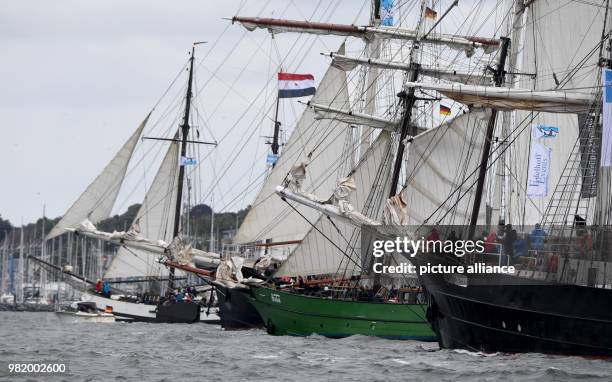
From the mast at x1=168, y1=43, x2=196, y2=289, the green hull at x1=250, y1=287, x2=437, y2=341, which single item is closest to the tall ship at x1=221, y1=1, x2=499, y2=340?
the green hull at x1=250, y1=287, x2=437, y2=341

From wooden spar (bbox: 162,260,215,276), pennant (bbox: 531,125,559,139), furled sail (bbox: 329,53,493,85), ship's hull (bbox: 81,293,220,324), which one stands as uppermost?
furled sail (bbox: 329,53,493,85)

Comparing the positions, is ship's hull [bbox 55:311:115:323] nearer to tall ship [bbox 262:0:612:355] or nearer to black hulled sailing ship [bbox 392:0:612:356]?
tall ship [bbox 262:0:612:355]

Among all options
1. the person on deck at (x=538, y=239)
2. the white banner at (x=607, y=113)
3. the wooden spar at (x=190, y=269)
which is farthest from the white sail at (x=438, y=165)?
the white banner at (x=607, y=113)

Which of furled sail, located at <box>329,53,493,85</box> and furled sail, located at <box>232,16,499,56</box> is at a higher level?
furled sail, located at <box>232,16,499,56</box>

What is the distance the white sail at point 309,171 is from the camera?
78.4m

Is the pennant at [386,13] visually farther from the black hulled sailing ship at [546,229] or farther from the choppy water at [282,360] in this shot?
the choppy water at [282,360]

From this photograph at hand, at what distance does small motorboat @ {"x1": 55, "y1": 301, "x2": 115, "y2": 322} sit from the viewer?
3494 inches

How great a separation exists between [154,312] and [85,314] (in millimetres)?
4625

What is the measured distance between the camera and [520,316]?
46188mm

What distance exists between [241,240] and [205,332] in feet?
30.4

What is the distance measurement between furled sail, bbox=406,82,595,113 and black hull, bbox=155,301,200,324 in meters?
34.6

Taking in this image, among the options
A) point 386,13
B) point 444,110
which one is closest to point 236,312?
point 444,110

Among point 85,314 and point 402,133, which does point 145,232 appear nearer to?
point 85,314

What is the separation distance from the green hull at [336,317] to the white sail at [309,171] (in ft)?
33.8
